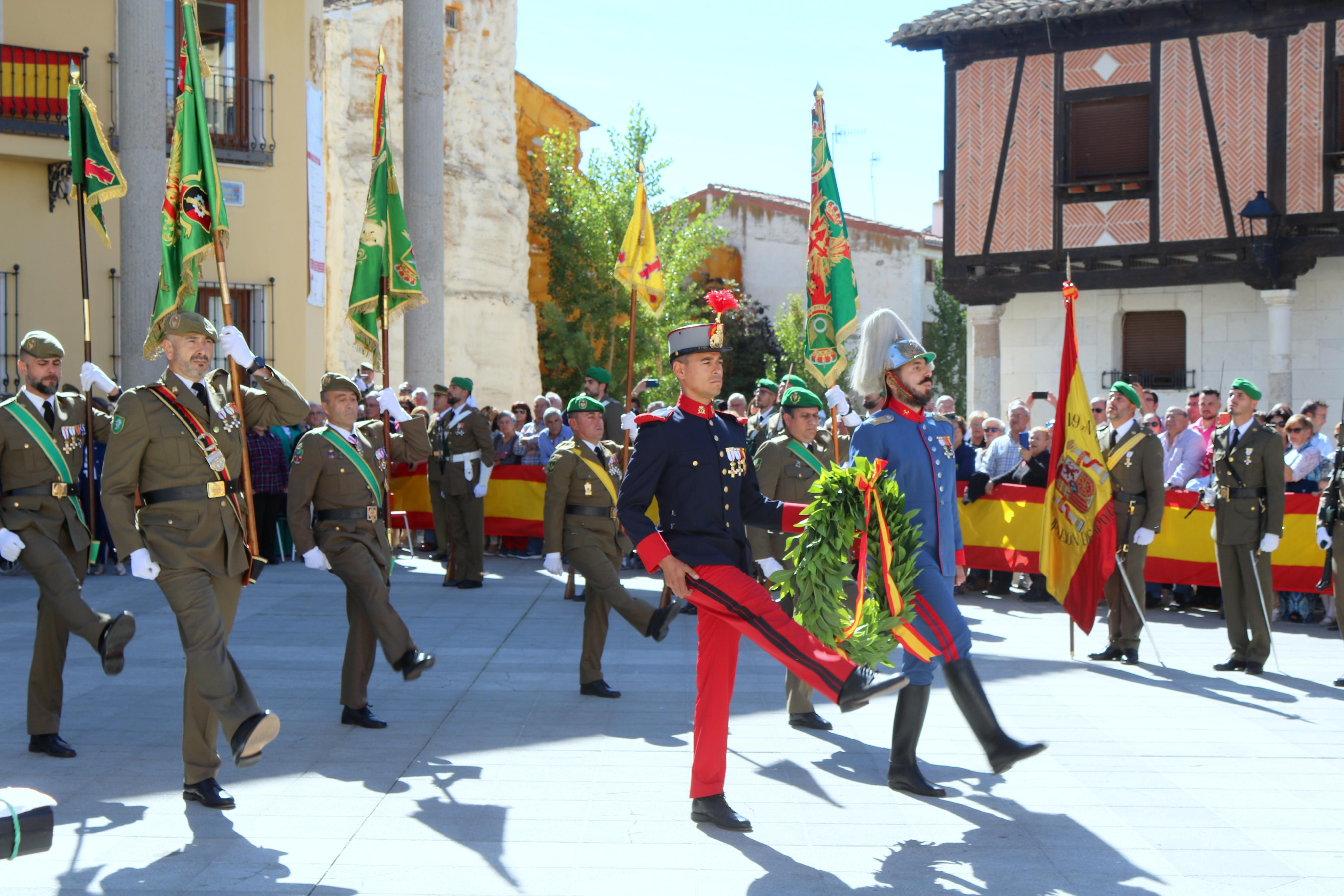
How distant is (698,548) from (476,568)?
8313 mm

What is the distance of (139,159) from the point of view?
17016 mm

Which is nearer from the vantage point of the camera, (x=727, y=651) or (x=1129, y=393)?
(x=727, y=651)

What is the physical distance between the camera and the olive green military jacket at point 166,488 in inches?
227

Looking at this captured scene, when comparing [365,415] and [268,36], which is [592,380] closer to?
[365,415]

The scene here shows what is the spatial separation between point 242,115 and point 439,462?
834 centimetres

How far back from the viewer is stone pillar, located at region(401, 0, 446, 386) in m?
17.8

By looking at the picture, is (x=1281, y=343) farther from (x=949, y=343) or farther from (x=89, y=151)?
(x=949, y=343)

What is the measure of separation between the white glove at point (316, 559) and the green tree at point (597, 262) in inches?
1158

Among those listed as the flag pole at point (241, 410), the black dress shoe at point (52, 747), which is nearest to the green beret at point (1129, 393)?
the flag pole at point (241, 410)

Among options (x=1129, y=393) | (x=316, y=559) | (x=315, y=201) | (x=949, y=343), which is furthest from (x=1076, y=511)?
(x=949, y=343)

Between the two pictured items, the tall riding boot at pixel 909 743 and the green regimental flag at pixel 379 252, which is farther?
the green regimental flag at pixel 379 252

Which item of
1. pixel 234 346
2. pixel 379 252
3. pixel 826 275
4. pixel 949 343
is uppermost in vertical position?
pixel 949 343

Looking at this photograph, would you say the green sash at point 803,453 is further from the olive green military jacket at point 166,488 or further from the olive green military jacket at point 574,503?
the olive green military jacket at point 166,488

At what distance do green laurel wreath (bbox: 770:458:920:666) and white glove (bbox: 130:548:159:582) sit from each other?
2.77 metres
